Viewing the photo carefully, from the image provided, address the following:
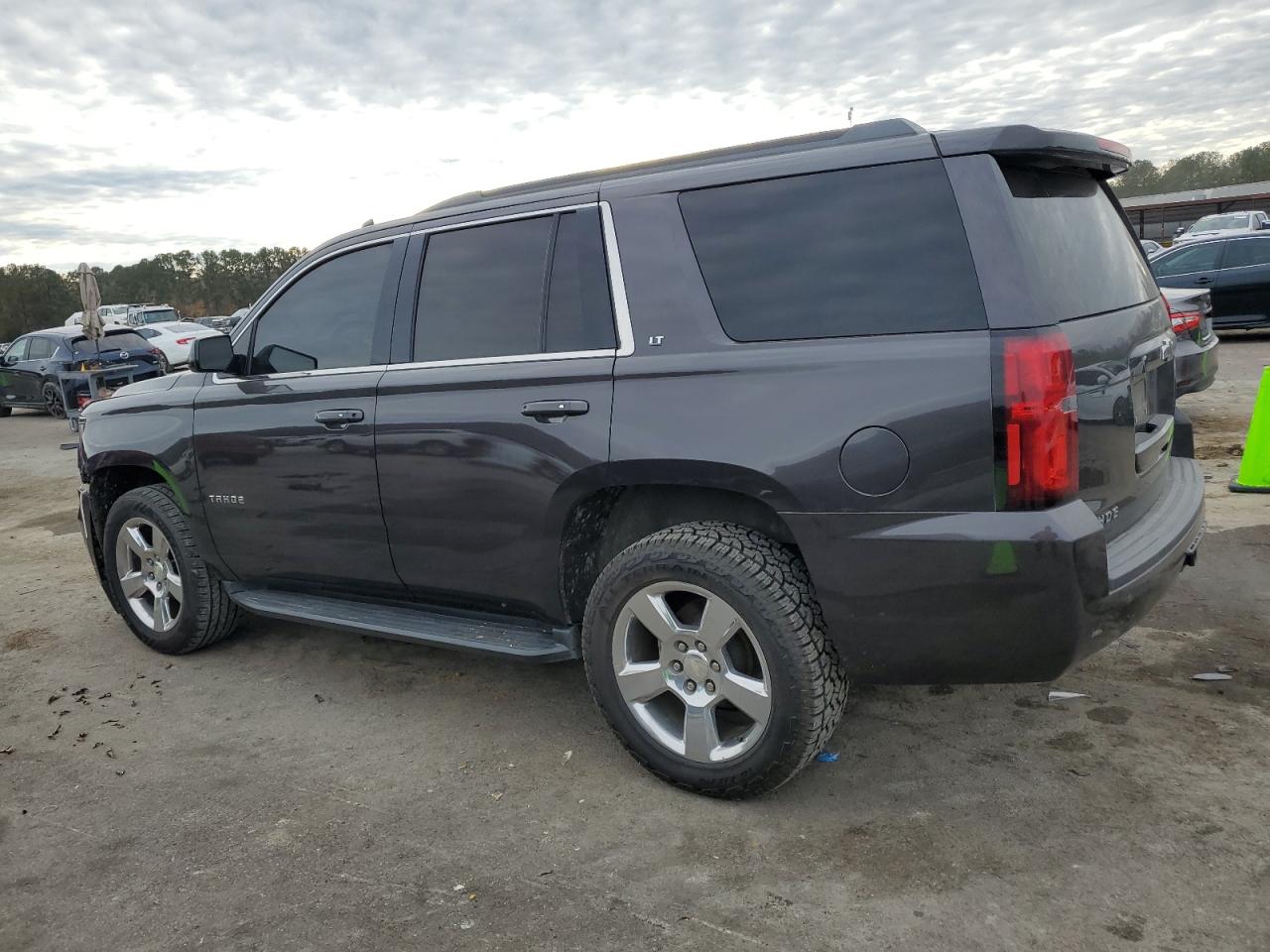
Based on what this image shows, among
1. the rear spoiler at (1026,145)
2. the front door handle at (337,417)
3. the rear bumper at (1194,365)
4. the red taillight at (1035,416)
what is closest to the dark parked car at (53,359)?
the front door handle at (337,417)

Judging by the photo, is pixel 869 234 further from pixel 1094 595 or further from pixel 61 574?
pixel 61 574

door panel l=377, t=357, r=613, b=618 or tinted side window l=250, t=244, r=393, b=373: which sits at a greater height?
tinted side window l=250, t=244, r=393, b=373

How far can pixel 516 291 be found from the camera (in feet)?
11.5

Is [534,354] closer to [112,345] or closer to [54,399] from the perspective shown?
[112,345]

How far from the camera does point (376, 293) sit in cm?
395

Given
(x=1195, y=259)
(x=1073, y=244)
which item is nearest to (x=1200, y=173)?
(x=1195, y=259)

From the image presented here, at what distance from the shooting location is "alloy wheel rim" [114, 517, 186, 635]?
4699mm

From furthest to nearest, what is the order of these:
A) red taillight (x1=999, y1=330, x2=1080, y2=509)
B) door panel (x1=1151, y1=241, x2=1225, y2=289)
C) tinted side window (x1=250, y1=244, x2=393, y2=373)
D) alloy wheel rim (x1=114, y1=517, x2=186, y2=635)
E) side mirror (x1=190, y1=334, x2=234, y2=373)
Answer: door panel (x1=1151, y1=241, x2=1225, y2=289) → alloy wheel rim (x1=114, y1=517, x2=186, y2=635) → side mirror (x1=190, y1=334, x2=234, y2=373) → tinted side window (x1=250, y1=244, x2=393, y2=373) → red taillight (x1=999, y1=330, x2=1080, y2=509)

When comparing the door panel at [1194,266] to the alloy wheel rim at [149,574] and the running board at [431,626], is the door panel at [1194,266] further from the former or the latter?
the alloy wheel rim at [149,574]

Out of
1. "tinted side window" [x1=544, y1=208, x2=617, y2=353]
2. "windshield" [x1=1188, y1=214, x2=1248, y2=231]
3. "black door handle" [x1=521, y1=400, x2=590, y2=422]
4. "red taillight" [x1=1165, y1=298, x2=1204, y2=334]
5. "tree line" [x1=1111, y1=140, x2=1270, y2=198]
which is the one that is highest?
"tree line" [x1=1111, y1=140, x2=1270, y2=198]

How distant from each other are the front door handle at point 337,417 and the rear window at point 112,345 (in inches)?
627

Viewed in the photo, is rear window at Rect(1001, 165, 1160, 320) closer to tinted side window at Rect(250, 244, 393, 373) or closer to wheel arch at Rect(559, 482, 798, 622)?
wheel arch at Rect(559, 482, 798, 622)

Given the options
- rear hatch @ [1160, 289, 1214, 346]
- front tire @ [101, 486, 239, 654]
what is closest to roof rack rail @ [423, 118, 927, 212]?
front tire @ [101, 486, 239, 654]

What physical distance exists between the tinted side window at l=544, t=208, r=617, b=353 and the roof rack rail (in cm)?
17
